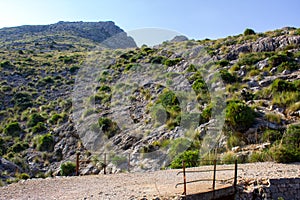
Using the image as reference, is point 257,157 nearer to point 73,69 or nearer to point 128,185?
point 128,185

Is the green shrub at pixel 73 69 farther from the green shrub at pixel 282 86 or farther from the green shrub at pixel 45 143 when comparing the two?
the green shrub at pixel 282 86

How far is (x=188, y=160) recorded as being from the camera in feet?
41.9

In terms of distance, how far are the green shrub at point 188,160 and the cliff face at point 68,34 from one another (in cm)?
5051

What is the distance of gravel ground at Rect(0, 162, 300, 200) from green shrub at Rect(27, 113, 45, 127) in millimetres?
13860

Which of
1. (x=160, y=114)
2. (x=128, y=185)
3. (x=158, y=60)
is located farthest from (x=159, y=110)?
(x=158, y=60)

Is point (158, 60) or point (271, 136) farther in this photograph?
point (158, 60)

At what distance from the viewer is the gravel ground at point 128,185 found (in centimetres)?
833

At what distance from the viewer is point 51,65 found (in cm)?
4009

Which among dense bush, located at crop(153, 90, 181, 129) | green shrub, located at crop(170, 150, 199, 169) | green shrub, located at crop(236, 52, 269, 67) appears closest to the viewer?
green shrub, located at crop(170, 150, 199, 169)

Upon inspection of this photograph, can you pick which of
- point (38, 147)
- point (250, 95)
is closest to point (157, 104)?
point (250, 95)

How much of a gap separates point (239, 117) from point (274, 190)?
19.3ft

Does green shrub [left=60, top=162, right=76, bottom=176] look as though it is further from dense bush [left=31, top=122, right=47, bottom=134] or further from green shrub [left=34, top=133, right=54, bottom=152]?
dense bush [left=31, top=122, right=47, bottom=134]

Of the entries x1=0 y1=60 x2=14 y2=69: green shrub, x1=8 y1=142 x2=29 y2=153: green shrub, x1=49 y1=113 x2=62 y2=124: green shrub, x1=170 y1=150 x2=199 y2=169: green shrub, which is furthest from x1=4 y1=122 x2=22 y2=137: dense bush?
x1=0 y1=60 x2=14 y2=69: green shrub

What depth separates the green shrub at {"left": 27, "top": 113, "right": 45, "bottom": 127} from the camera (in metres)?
24.0
